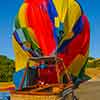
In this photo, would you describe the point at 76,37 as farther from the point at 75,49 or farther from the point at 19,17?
the point at 19,17

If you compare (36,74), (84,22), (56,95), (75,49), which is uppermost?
(84,22)

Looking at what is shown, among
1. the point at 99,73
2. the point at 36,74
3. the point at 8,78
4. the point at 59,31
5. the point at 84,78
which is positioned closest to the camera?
the point at 36,74

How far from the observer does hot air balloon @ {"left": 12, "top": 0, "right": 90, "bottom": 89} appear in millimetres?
17578

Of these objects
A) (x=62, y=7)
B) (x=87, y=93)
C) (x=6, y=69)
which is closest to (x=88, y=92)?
(x=87, y=93)

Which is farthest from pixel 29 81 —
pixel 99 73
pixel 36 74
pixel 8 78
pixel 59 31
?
pixel 99 73

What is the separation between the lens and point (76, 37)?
63.0 feet

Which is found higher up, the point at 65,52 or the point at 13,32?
the point at 13,32

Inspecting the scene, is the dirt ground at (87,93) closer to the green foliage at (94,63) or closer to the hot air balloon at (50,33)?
the hot air balloon at (50,33)

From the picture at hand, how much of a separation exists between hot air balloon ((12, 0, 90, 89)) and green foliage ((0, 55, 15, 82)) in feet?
50.5

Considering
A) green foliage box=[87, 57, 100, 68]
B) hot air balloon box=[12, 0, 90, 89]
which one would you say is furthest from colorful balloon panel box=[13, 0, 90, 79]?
green foliage box=[87, 57, 100, 68]

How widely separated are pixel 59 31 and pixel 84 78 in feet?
15.4

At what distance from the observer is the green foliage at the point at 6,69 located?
113 feet

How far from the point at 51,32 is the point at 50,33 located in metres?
0.06

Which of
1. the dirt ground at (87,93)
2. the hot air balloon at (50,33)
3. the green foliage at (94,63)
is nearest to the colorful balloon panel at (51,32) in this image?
the hot air balloon at (50,33)
